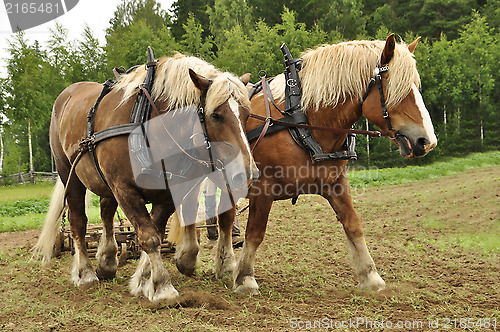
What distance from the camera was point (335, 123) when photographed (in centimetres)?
378

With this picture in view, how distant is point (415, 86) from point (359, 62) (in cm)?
52

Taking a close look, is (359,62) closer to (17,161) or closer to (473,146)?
(473,146)

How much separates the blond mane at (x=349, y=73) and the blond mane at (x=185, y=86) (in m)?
0.83

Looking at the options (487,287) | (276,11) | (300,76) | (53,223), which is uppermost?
(276,11)

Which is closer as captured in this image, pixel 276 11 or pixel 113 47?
pixel 113 47

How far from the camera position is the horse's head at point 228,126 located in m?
2.95

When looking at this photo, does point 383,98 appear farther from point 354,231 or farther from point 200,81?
point 200,81

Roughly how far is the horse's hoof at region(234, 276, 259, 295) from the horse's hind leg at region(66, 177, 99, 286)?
1.56 meters

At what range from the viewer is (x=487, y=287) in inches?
153

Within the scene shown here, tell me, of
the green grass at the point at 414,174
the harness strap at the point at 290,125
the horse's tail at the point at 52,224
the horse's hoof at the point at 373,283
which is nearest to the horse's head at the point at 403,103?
the harness strap at the point at 290,125

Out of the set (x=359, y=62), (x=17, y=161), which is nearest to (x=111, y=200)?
(x=359, y=62)

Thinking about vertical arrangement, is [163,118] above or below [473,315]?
above

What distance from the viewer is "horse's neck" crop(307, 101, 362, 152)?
3.73 m

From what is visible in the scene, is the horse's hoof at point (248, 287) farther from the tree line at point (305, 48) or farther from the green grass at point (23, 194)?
the tree line at point (305, 48)
